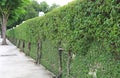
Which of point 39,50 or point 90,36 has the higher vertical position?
point 90,36

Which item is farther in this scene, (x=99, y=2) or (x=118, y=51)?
(x=99, y=2)

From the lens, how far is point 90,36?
4.14 metres

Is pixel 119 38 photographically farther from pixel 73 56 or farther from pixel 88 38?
pixel 73 56

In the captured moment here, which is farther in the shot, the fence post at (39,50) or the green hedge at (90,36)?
the fence post at (39,50)

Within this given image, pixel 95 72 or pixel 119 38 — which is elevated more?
pixel 119 38

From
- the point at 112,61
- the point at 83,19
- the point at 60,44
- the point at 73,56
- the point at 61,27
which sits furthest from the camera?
the point at 60,44

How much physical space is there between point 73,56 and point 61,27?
92cm

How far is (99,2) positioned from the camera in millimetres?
3680

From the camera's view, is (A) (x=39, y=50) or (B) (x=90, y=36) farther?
(A) (x=39, y=50)

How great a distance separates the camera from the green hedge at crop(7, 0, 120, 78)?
3344 mm

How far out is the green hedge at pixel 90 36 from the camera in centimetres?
334

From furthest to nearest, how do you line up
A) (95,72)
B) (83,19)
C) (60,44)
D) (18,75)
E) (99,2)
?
1. (18,75)
2. (60,44)
3. (83,19)
4. (95,72)
5. (99,2)

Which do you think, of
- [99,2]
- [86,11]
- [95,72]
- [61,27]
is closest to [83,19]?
[86,11]

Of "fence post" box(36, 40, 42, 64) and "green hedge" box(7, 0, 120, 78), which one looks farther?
"fence post" box(36, 40, 42, 64)
